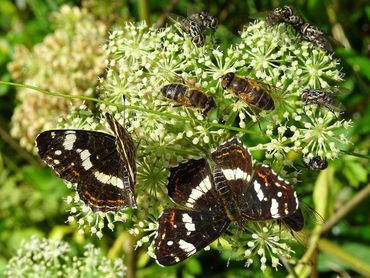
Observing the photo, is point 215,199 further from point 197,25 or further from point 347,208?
point 347,208

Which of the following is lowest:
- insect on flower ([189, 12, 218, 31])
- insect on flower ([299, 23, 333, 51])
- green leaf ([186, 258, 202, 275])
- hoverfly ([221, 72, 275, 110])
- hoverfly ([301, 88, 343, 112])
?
green leaf ([186, 258, 202, 275])

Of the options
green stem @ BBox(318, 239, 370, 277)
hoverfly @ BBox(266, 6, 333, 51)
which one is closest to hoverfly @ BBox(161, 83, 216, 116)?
hoverfly @ BBox(266, 6, 333, 51)

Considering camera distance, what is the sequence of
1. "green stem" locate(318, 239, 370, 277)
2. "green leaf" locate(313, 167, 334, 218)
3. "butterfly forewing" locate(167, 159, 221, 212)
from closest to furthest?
Answer: "butterfly forewing" locate(167, 159, 221, 212), "green leaf" locate(313, 167, 334, 218), "green stem" locate(318, 239, 370, 277)

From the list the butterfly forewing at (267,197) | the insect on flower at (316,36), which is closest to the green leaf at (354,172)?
the insect on flower at (316,36)

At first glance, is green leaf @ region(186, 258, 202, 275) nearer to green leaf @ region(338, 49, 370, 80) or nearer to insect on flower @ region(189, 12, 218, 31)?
insect on flower @ region(189, 12, 218, 31)

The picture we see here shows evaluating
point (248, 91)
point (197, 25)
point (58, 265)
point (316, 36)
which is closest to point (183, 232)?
point (248, 91)

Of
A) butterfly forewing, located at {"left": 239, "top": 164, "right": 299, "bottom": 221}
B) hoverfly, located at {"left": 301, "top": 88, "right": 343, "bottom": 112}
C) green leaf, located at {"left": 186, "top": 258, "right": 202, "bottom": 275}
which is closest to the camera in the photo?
butterfly forewing, located at {"left": 239, "top": 164, "right": 299, "bottom": 221}

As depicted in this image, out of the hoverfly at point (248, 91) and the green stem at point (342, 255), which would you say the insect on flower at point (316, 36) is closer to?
the hoverfly at point (248, 91)
